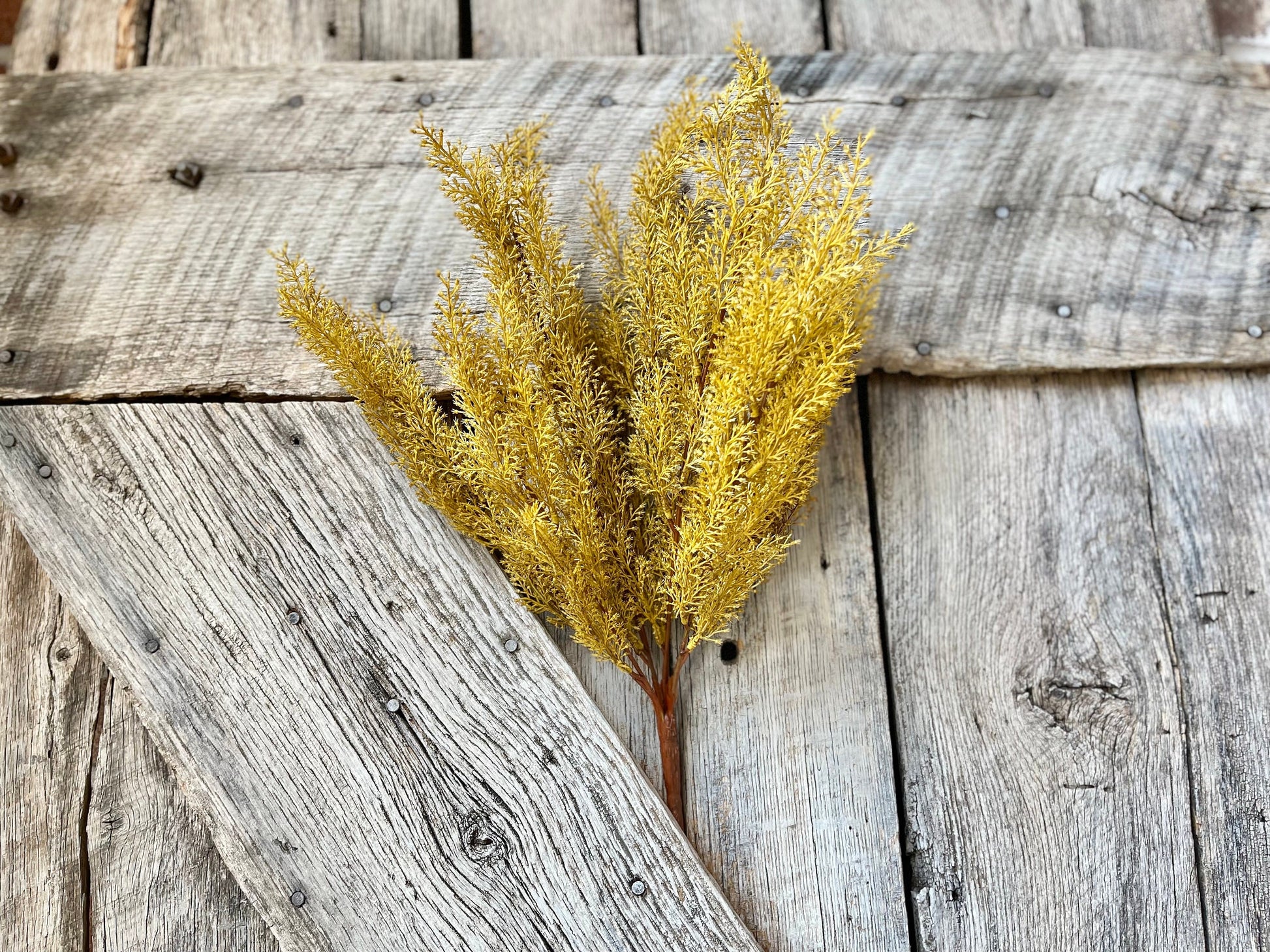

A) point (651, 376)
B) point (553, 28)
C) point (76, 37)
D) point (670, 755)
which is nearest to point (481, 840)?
point (670, 755)

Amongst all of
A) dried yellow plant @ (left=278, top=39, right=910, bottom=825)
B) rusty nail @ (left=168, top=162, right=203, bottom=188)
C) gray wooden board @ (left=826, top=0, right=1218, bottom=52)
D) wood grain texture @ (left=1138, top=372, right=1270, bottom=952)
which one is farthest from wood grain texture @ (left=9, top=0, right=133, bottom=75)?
wood grain texture @ (left=1138, top=372, right=1270, bottom=952)

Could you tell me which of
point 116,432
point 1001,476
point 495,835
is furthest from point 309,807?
point 1001,476

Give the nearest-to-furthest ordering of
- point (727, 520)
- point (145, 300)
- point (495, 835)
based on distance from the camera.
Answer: point (727, 520)
point (495, 835)
point (145, 300)

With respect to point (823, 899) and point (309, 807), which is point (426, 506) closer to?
point (309, 807)

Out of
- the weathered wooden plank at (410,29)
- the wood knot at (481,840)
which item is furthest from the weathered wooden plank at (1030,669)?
the weathered wooden plank at (410,29)

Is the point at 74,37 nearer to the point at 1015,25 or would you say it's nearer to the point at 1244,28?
the point at 1015,25
